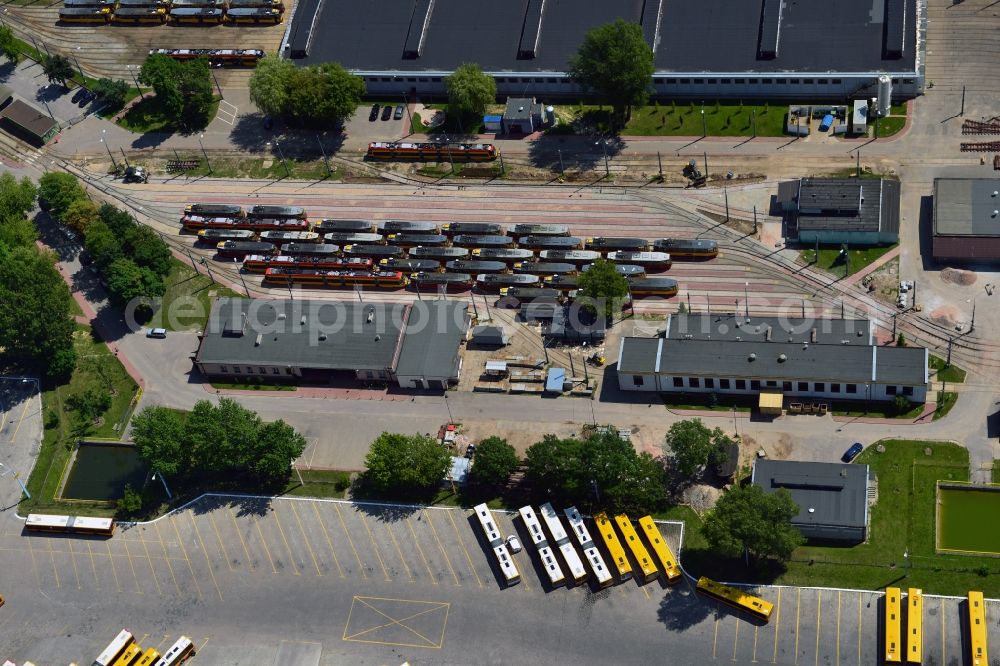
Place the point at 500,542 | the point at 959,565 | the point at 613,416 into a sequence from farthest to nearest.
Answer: the point at 613,416 < the point at 500,542 < the point at 959,565

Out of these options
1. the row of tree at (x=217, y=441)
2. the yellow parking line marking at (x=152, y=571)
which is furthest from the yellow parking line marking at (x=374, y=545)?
the yellow parking line marking at (x=152, y=571)

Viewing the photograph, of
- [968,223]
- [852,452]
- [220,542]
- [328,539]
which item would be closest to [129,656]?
[220,542]

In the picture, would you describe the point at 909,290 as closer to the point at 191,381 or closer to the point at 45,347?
the point at 191,381

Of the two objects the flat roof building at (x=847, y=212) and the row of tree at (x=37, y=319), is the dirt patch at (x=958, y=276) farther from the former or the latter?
the row of tree at (x=37, y=319)

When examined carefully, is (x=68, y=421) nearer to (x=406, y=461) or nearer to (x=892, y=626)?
(x=406, y=461)

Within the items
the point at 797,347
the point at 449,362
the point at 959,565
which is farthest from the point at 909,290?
the point at 449,362
